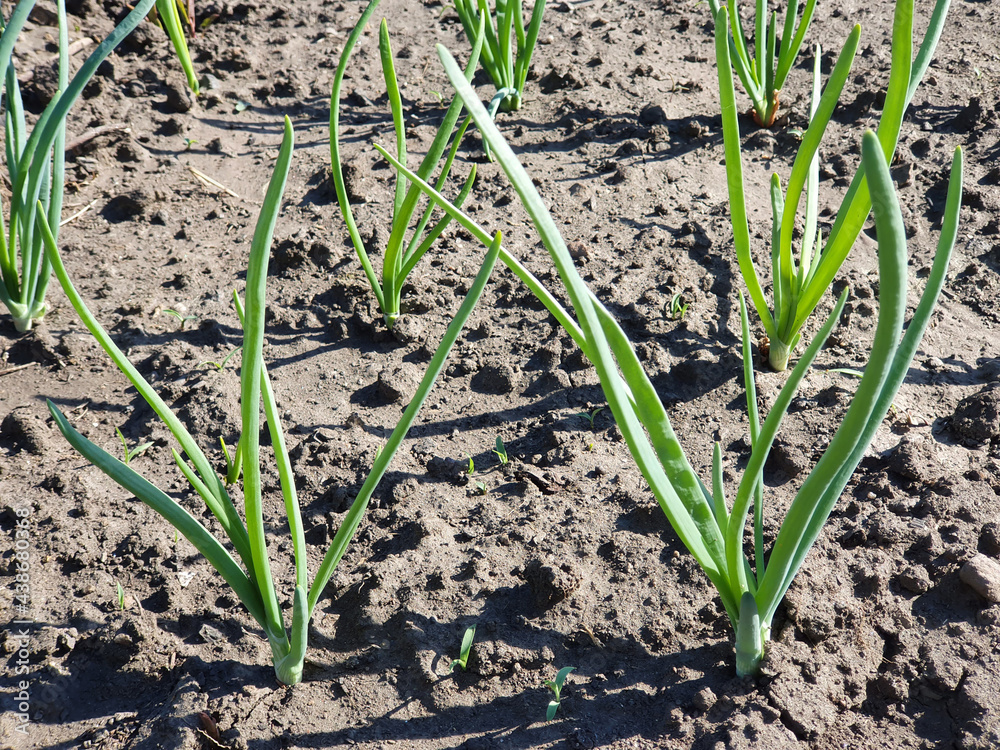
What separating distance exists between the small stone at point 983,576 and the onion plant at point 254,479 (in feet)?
3.27

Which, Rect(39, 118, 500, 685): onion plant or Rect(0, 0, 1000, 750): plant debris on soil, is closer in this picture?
Rect(39, 118, 500, 685): onion plant

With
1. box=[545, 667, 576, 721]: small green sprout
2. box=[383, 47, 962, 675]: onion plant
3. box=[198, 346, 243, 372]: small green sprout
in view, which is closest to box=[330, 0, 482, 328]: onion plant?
box=[198, 346, 243, 372]: small green sprout

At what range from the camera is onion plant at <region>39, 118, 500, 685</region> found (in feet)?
3.35

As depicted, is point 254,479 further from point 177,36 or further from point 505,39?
point 177,36

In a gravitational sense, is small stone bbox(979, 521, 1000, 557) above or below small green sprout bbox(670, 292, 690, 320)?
below

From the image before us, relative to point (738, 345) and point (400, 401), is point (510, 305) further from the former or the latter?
point (738, 345)

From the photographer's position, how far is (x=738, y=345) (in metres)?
1.88

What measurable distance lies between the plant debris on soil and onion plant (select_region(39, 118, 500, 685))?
0.18m

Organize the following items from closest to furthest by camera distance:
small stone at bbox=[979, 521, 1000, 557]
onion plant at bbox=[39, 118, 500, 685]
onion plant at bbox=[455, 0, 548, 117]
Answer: onion plant at bbox=[39, 118, 500, 685] → small stone at bbox=[979, 521, 1000, 557] → onion plant at bbox=[455, 0, 548, 117]

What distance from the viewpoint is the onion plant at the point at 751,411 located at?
0.78 meters

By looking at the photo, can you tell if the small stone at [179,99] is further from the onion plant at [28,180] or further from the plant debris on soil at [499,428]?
the onion plant at [28,180]

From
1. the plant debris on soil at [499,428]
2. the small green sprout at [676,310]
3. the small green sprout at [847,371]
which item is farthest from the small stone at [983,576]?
the small green sprout at [676,310]

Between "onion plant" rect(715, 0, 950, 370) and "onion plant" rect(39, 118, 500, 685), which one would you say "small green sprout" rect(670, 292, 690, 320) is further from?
"onion plant" rect(39, 118, 500, 685)

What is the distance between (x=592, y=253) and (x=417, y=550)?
1.07 m
